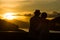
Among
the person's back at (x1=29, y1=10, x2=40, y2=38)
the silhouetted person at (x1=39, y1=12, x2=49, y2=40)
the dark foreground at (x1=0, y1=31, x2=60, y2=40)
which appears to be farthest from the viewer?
the dark foreground at (x1=0, y1=31, x2=60, y2=40)

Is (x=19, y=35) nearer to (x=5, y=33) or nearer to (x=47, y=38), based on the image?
(x=5, y=33)

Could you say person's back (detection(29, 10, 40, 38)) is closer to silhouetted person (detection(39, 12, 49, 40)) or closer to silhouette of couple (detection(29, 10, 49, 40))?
silhouette of couple (detection(29, 10, 49, 40))

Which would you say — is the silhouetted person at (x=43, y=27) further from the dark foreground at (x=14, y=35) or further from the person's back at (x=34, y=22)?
the dark foreground at (x=14, y=35)

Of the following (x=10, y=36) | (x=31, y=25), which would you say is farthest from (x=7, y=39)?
(x=31, y=25)

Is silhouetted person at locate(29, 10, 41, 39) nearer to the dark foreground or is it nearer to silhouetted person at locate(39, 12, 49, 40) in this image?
silhouetted person at locate(39, 12, 49, 40)

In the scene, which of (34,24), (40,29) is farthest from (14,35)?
(40,29)

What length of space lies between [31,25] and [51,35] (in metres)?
0.95

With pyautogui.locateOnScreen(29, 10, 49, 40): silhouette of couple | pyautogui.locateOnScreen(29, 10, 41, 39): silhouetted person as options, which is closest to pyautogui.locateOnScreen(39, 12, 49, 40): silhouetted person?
pyautogui.locateOnScreen(29, 10, 49, 40): silhouette of couple

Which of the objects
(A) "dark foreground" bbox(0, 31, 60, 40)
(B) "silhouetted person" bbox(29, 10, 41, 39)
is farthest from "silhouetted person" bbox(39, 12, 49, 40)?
(A) "dark foreground" bbox(0, 31, 60, 40)

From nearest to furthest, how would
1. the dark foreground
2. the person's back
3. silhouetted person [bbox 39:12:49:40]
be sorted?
silhouetted person [bbox 39:12:49:40] → the person's back → the dark foreground

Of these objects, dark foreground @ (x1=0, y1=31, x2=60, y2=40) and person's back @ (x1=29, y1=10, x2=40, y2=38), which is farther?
dark foreground @ (x1=0, y1=31, x2=60, y2=40)

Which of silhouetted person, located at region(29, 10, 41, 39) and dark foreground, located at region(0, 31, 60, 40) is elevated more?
silhouetted person, located at region(29, 10, 41, 39)

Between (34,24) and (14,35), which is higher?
(34,24)

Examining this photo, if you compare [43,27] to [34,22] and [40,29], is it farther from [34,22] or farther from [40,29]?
[34,22]
